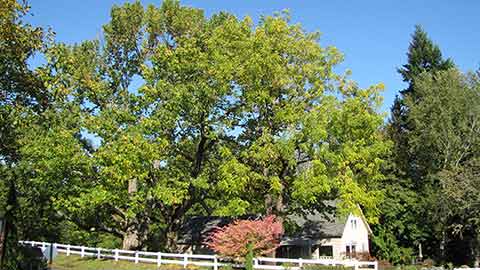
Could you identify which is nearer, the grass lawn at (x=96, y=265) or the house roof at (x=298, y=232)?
the grass lawn at (x=96, y=265)

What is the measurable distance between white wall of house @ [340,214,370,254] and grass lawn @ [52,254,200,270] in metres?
17.5

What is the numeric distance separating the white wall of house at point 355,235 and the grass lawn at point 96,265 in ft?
57.5

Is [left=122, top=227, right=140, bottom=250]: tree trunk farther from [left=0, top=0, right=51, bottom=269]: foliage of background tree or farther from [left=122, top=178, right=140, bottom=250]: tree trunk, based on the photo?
[left=0, top=0, right=51, bottom=269]: foliage of background tree

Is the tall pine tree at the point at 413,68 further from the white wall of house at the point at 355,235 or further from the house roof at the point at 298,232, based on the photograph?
the house roof at the point at 298,232

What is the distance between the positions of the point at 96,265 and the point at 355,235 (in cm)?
2312

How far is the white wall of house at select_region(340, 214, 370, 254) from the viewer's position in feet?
137

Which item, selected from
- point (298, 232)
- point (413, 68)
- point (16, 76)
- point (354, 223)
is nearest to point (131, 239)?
point (298, 232)

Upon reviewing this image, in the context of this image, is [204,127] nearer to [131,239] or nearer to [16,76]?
[131,239]

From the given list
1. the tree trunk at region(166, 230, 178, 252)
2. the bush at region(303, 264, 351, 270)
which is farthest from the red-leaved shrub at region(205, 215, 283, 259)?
the tree trunk at region(166, 230, 178, 252)

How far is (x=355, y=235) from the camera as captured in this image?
145ft

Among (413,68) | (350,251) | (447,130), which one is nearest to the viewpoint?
(447,130)

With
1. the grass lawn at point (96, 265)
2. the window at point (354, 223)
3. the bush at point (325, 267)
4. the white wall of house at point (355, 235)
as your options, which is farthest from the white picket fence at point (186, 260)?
the window at point (354, 223)

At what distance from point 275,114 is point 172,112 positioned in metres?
6.19

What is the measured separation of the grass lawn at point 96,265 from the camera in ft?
95.9
